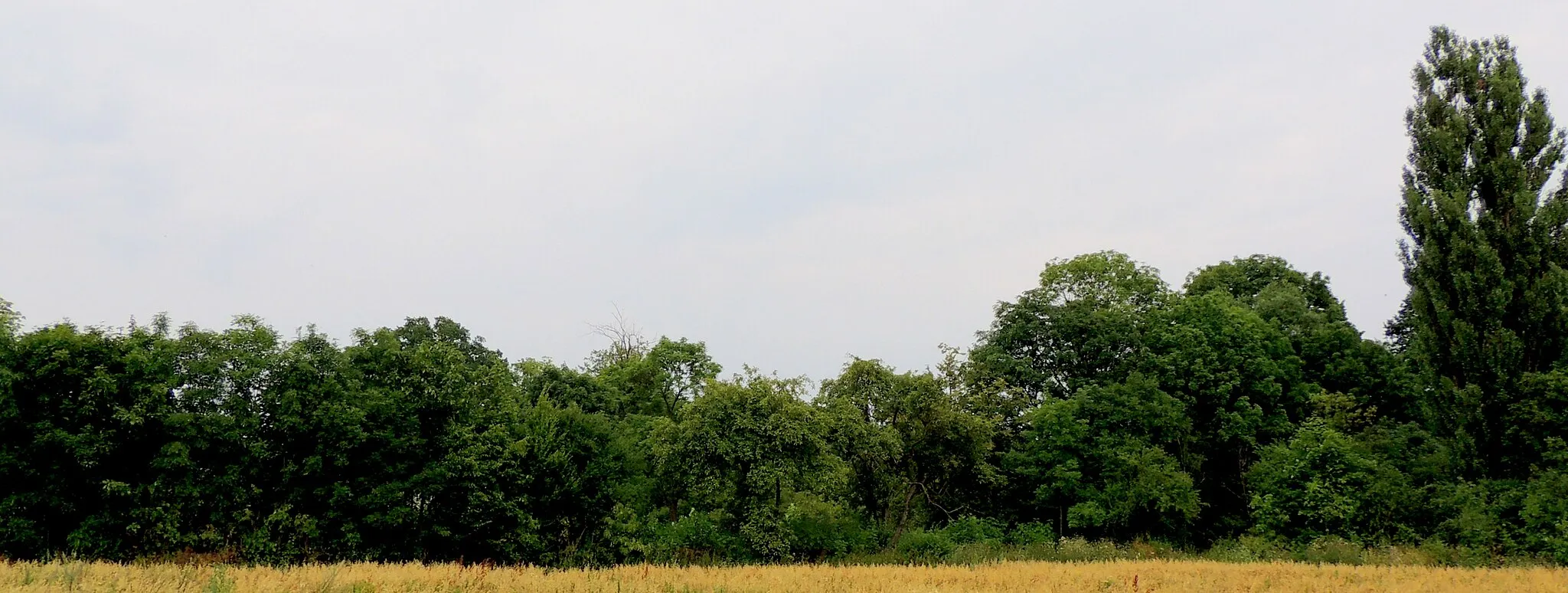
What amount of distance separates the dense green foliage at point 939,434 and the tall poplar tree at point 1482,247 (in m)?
0.08

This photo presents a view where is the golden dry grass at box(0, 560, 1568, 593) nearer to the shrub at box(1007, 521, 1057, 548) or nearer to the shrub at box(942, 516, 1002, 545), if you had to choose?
the shrub at box(942, 516, 1002, 545)

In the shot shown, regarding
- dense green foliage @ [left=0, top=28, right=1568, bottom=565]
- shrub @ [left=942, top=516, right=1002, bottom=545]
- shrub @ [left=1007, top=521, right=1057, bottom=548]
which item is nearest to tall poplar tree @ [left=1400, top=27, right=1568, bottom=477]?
dense green foliage @ [left=0, top=28, right=1568, bottom=565]

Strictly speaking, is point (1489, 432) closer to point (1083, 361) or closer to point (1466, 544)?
point (1466, 544)

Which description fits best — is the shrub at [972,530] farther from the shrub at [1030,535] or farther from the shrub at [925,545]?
the shrub at [1030,535]

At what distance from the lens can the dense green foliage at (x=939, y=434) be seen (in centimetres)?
2745

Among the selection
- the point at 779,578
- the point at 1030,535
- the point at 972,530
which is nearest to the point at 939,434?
the point at 972,530

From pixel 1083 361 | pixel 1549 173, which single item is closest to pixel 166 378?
pixel 1083 361

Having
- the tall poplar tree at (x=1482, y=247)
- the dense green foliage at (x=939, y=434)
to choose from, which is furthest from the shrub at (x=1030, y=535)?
the tall poplar tree at (x=1482, y=247)

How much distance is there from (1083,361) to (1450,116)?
60.5ft

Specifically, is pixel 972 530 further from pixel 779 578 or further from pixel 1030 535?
pixel 779 578

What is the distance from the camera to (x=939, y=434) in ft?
124

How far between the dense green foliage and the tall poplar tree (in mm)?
84

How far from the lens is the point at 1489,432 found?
28.0m

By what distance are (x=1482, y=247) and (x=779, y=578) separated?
84.3 ft
